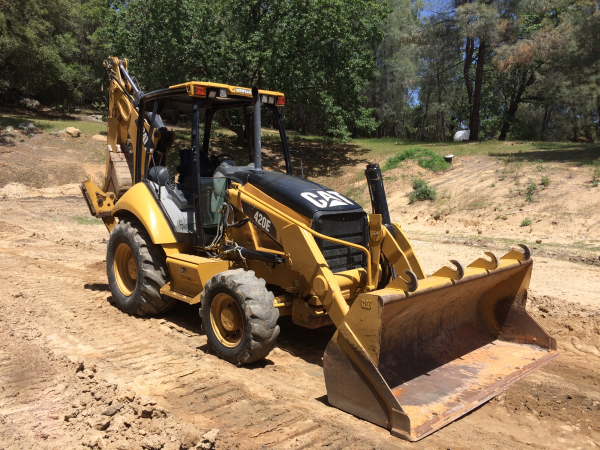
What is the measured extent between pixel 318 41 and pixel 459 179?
8.39 metres

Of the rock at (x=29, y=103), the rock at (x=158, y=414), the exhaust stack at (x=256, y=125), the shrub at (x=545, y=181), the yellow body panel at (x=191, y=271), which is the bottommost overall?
the rock at (x=158, y=414)

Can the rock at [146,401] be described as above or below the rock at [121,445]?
above

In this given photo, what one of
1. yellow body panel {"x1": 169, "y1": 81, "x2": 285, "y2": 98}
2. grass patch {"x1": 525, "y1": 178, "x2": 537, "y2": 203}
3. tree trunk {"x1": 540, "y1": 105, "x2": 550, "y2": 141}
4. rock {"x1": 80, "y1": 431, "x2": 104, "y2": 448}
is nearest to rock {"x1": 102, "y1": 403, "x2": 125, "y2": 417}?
rock {"x1": 80, "y1": 431, "x2": 104, "y2": 448}

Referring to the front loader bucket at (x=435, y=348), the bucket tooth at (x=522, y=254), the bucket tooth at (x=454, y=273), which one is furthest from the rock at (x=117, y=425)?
the bucket tooth at (x=522, y=254)

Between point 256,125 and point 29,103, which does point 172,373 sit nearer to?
point 256,125

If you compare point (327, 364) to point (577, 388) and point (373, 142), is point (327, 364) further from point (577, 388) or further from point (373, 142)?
point (373, 142)

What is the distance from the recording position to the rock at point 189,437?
3430 millimetres

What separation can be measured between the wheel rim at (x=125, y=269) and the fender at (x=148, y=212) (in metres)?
0.58

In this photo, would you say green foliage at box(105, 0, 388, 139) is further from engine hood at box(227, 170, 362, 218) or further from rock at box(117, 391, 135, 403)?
rock at box(117, 391, 135, 403)

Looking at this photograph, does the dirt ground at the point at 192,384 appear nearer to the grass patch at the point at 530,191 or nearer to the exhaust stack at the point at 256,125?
the exhaust stack at the point at 256,125

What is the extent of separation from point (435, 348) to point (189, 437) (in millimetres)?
2523

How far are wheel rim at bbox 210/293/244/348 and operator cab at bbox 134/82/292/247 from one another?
43.1 inches

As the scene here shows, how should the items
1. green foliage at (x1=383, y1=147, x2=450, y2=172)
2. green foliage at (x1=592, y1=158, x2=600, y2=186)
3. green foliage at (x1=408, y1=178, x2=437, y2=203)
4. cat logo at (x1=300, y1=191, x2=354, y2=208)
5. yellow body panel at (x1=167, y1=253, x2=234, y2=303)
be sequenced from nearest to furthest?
1. cat logo at (x1=300, y1=191, x2=354, y2=208)
2. yellow body panel at (x1=167, y1=253, x2=234, y2=303)
3. green foliage at (x1=592, y1=158, x2=600, y2=186)
4. green foliage at (x1=408, y1=178, x2=437, y2=203)
5. green foliage at (x1=383, y1=147, x2=450, y2=172)

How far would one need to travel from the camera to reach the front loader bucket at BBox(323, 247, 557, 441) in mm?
3811
